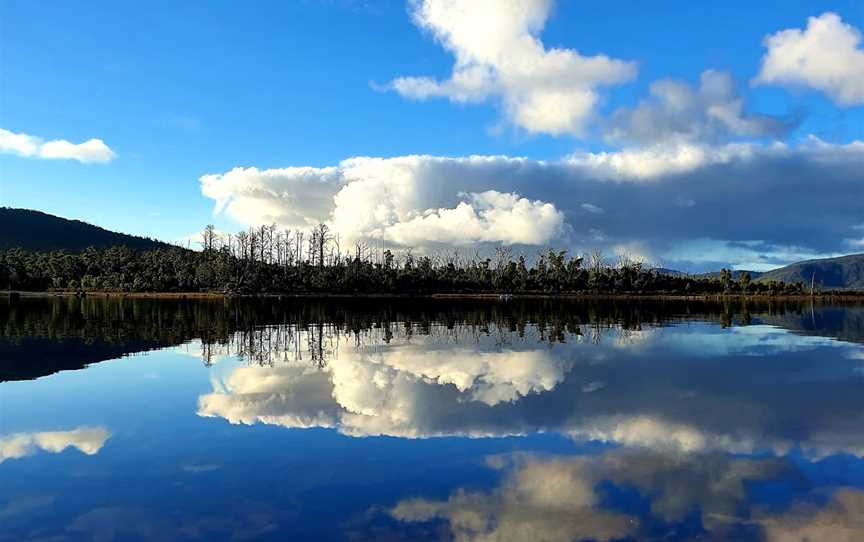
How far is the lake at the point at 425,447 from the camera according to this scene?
11.3m

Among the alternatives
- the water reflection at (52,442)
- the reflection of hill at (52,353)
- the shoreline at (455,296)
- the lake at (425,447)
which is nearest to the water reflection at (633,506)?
the lake at (425,447)

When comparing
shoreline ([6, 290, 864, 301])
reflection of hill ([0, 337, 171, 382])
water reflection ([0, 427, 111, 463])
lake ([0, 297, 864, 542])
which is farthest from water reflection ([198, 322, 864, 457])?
shoreline ([6, 290, 864, 301])

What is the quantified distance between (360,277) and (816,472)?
478 ft

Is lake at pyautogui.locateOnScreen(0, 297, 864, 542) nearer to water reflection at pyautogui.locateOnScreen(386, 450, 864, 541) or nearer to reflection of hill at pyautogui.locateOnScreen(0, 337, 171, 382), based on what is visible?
water reflection at pyautogui.locateOnScreen(386, 450, 864, 541)

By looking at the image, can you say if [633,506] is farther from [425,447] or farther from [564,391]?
[564,391]

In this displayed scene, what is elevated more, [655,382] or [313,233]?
[313,233]

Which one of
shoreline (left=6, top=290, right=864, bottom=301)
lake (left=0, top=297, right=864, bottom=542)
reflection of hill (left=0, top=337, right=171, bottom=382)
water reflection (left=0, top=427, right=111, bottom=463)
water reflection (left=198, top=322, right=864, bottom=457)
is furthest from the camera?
shoreline (left=6, top=290, right=864, bottom=301)

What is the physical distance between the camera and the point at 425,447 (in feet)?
53.2

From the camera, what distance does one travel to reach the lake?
11.3 metres

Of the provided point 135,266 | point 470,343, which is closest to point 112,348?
point 470,343

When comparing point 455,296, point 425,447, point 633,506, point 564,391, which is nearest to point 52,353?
point 425,447

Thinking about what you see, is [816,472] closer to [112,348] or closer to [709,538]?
[709,538]

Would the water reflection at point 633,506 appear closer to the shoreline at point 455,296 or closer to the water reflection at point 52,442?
the water reflection at point 52,442

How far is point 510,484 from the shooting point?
43.5 feet
